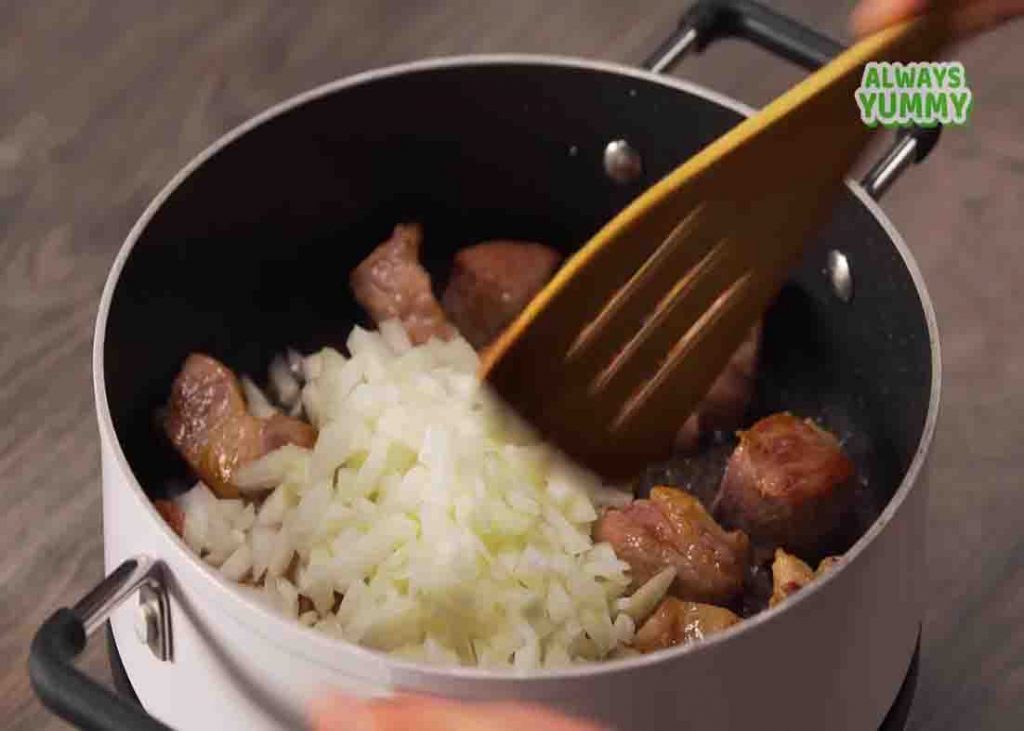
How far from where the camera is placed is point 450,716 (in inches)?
29.0

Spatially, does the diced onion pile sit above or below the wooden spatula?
below

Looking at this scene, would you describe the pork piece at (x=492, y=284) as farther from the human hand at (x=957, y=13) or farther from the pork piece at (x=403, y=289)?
the human hand at (x=957, y=13)

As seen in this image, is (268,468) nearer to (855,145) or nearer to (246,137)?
(246,137)

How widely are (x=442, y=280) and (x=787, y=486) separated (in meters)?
0.34

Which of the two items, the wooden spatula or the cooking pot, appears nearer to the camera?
the cooking pot

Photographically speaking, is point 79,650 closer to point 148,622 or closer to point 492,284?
point 148,622

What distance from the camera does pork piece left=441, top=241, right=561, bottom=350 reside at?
3.74 feet

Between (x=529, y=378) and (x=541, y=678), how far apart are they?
0.29m

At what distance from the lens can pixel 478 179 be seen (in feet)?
3.81

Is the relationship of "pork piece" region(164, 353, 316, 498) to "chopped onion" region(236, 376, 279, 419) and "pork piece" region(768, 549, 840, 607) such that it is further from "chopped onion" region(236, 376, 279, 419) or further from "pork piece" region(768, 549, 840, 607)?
"pork piece" region(768, 549, 840, 607)

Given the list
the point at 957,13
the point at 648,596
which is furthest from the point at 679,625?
the point at 957,13

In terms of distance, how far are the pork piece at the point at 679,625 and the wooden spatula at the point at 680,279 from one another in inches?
4.8

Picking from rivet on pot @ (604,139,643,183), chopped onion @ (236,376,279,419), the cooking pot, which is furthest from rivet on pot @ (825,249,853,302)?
chopped onion @ (236,376,279,419)

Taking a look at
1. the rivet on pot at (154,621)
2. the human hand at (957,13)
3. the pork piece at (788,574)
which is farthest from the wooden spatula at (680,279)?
the rivet on pot at (154,621)
